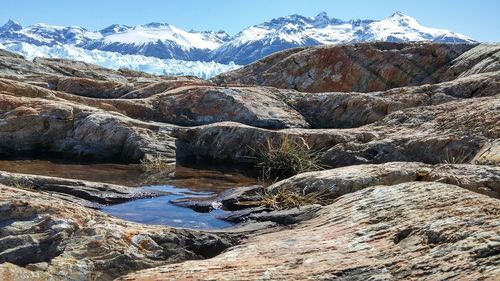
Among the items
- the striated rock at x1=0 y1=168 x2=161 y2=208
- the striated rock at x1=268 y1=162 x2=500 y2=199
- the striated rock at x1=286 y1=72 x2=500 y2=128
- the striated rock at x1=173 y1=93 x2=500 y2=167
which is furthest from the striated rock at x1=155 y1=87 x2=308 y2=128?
the striated rock at x1=268 y1=162 x2=500 y2=199

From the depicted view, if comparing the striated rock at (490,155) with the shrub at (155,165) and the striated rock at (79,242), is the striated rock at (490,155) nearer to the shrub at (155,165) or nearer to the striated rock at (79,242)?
the striated rock at (79,242)

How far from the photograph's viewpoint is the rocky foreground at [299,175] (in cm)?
584

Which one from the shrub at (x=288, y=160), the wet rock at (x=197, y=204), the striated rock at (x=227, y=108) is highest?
the striated rock at (x=227, y=108)

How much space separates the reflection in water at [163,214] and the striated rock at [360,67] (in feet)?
67.5

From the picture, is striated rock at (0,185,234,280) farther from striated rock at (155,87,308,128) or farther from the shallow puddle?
striated rock at (155,87,308,128)

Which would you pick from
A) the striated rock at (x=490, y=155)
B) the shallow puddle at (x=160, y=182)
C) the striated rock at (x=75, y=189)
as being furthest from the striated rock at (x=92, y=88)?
the striated rock at (x=490, y=155)

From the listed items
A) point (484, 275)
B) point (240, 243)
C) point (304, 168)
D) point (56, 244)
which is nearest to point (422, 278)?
point (484, 275)

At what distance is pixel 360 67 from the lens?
30.4m

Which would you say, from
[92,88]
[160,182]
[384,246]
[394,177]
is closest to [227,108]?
[160,182]

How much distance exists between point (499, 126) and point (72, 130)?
49.8ft

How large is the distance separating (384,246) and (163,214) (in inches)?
232

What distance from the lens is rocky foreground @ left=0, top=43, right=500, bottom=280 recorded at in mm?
5840

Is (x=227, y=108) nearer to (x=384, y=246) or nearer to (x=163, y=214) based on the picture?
(x=163, y=214)

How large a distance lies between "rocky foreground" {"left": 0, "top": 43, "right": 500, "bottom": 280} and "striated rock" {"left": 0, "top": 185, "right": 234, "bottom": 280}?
0.02 meters
